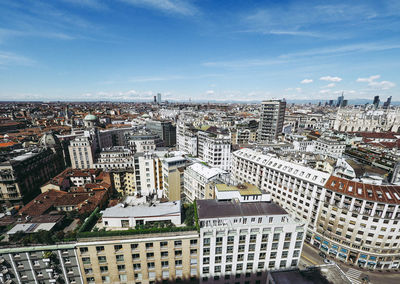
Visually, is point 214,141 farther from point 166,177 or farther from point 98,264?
point 98,264

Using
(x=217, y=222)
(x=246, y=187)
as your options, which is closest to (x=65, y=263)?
(x=217, y=222)

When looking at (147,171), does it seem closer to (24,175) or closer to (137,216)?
(137,216)

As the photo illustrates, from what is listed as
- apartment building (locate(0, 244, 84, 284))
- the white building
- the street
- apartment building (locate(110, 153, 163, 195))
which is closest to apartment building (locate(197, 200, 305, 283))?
the white building

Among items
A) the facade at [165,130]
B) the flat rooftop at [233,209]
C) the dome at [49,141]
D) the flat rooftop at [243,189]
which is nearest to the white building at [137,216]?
the flat rooftop at [233,209]

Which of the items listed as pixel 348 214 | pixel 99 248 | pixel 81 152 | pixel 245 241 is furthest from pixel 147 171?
pixel 348 214

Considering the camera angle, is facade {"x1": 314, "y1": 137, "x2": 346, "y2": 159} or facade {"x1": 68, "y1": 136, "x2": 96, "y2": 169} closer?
facade {"x1": 68, "y1": 136, "x2": 96, "y2": 169}

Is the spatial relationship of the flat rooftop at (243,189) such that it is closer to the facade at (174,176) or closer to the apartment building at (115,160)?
the facade at (174,176)

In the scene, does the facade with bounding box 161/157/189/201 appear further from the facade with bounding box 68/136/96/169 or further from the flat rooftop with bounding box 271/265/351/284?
the facade with bounding box 68/136/96/169
